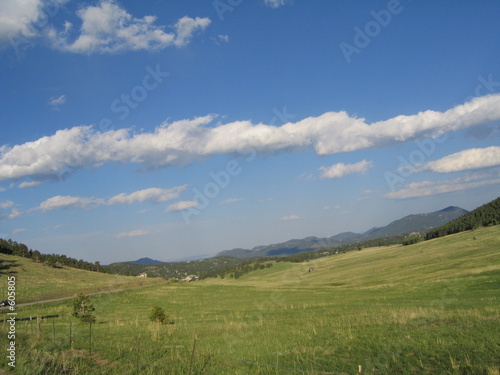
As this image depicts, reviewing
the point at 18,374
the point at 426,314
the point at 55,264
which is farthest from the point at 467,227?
the point at 18,374

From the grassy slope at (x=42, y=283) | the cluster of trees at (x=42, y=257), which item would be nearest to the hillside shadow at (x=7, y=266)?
the grassy slope at (x=42, y=283)

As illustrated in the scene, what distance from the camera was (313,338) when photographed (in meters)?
18.7

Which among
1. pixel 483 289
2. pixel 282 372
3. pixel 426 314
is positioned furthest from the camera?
pixel 483 289

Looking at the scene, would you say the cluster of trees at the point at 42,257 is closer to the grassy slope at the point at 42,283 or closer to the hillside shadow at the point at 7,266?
the grassy slope at the point at 42,283

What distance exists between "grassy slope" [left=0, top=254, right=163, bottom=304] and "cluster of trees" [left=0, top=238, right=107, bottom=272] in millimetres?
5125

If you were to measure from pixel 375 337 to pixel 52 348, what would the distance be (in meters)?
16.2

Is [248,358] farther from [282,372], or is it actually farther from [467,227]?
[467,227]

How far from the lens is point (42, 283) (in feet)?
236

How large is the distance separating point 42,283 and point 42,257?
138ft

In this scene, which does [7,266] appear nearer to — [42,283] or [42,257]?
[42,283]

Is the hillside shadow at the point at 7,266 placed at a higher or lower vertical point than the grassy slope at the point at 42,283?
higher

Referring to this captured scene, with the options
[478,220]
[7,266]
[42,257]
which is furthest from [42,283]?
[478,220]

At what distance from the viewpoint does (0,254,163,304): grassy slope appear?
58.2 metres

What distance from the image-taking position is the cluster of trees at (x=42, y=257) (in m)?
104
